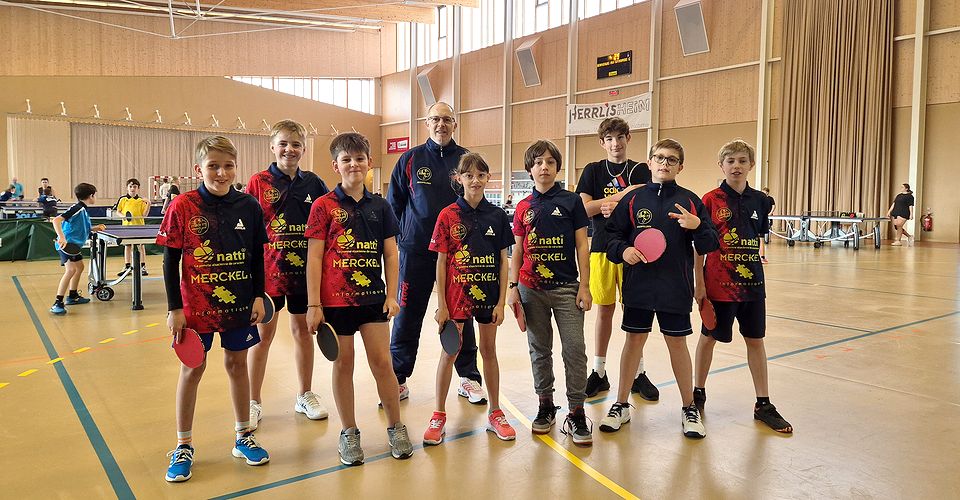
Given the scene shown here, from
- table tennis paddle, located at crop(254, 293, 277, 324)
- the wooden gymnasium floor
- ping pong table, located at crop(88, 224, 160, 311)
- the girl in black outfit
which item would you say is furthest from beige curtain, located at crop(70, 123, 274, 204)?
table tennis paddle, located at crop(254, 293, 277, 324)

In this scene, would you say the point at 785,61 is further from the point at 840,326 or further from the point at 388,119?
the point at 388,119

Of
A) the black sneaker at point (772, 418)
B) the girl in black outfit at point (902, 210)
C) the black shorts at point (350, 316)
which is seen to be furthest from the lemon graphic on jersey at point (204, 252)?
the girl in black outfit at point (902, 210)

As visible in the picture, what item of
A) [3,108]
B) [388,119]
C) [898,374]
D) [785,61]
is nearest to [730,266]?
[898,374]

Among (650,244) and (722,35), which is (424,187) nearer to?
(650,244)

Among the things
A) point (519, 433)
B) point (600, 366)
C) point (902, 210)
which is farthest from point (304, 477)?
point (902, 210)

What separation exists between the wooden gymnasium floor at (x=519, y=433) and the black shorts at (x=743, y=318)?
0.47 m

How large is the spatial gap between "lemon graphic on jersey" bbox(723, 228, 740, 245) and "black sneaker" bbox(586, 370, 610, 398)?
1.15 meters

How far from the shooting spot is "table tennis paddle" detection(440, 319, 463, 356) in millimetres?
3139

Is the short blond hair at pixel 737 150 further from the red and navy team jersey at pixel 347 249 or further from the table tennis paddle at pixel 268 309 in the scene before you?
the table tennis paddle at pixel 268 309

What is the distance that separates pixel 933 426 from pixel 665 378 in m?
1.49

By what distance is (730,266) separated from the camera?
11.3ft

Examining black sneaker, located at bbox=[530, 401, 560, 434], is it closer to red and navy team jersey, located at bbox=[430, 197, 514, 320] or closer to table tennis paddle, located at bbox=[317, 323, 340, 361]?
red and navy team jersey, located at bbox=[430, 197, 514, 320]

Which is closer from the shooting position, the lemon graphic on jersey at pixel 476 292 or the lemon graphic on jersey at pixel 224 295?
the lemon graphic on jersey at pixel 224 295

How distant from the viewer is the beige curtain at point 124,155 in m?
25.2
